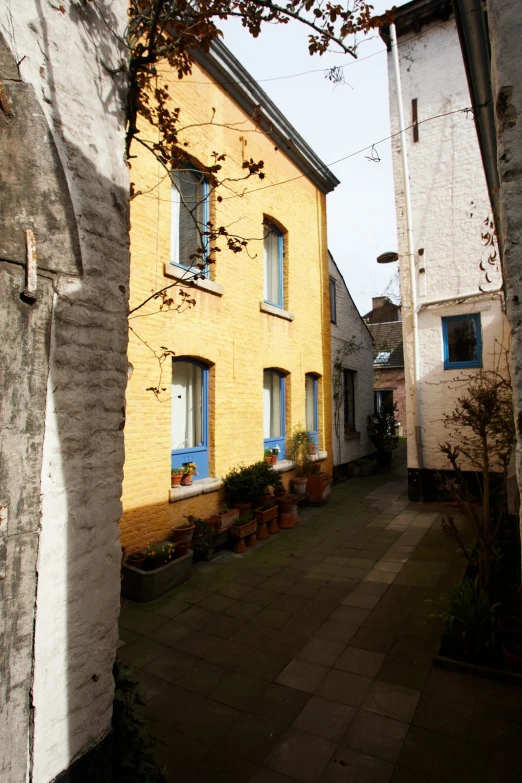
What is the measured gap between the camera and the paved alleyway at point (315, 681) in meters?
2.84

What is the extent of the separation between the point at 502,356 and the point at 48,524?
9635 millimetres

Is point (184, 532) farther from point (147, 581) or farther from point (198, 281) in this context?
point (198, 281)

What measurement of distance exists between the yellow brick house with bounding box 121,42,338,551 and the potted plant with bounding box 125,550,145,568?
24 centimetres

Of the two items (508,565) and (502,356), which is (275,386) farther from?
(508,565)

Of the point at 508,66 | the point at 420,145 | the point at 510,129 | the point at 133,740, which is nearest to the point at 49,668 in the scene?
the point at 133,740

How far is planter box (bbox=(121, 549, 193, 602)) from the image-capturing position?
17.3 ft

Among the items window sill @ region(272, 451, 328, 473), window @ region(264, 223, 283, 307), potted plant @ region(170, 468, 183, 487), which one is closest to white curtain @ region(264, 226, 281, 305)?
window @ region(264, 223, 283, 307)

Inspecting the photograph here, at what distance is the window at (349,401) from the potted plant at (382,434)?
1.11 meters

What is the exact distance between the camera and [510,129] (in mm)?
1626

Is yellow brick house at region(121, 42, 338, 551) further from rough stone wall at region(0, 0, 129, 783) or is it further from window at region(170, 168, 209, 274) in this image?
rough stone wall at region(0, 0, 129, 783)

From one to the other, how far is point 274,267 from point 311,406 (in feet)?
11.8

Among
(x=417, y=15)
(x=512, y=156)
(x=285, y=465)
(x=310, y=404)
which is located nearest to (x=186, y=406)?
(x=285, y=465)

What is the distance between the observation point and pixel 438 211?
33.2 ft

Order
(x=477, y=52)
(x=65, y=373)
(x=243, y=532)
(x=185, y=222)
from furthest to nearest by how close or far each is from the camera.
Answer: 1. (x=185, y=222)
2. (x=243, y=532)
3. (x=477, y=52)
4. (x=65, y=373)
